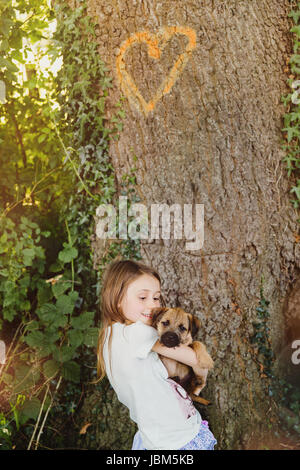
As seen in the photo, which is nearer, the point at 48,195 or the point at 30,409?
the point at 30,409

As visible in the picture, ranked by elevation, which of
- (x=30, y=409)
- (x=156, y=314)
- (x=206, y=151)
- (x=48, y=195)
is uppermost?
(x=206, y=151)

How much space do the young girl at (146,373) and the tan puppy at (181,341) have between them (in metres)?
0.03

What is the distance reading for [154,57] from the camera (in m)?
2.51

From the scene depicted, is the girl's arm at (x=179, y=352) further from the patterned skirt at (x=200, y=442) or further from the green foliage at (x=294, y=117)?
the green foliage at (x=294, y=117)

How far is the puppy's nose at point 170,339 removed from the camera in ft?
7.04

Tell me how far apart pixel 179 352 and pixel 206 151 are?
3.85 feet

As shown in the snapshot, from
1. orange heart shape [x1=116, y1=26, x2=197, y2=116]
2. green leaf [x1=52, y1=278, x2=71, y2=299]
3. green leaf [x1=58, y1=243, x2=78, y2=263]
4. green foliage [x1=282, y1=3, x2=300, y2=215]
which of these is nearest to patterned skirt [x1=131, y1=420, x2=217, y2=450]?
green leaf [x1=52, y1=278, x2=71, y2=299]

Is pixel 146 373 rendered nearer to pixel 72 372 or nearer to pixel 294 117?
pixel 72 372

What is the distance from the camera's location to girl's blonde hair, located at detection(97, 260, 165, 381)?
228 centimetres

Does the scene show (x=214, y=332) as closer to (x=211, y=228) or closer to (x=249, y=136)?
(x=211, y=228)

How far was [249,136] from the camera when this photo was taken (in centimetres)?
261

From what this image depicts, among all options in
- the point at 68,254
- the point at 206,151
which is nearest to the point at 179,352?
the point at 68,254
